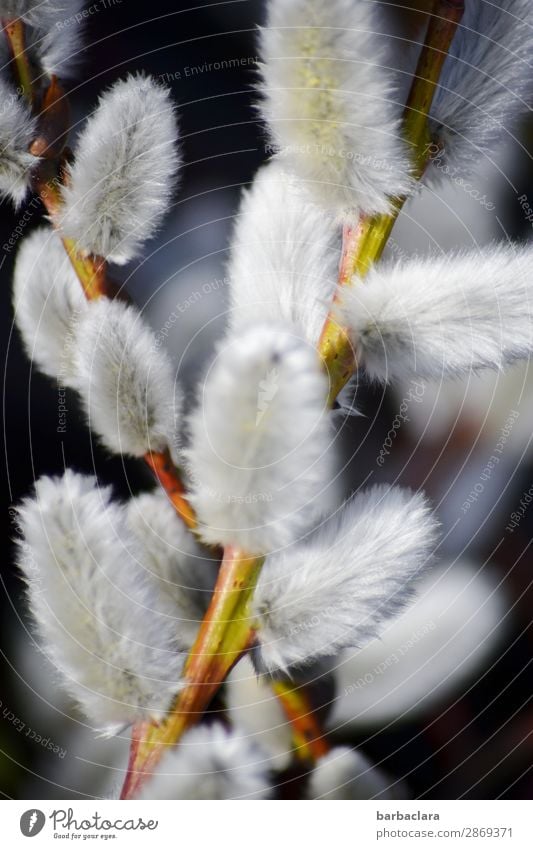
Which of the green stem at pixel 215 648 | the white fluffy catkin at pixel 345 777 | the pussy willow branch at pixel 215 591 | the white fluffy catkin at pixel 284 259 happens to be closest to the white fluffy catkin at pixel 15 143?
the pussy willow branch at pixel 215 591

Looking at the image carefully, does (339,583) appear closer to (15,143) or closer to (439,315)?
(439,315)

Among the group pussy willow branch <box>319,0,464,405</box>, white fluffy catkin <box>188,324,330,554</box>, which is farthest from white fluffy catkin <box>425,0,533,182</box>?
white fluffy catkin <box>188,324,330,554</box>

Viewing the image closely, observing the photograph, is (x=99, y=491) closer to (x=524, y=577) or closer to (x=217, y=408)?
(x=217, y=408)

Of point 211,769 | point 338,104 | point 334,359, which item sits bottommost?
point 211,769

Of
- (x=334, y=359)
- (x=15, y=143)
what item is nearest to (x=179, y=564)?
(x=334, y=359)

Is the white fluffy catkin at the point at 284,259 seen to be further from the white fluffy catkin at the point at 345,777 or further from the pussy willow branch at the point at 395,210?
the white fluffy catkin at the point at 345,777

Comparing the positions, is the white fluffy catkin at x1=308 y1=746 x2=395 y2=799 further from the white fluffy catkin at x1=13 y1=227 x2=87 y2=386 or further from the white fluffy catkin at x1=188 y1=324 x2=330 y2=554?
the white fluffy catkin at x1=13 y1=227 x2=87 y2=386
